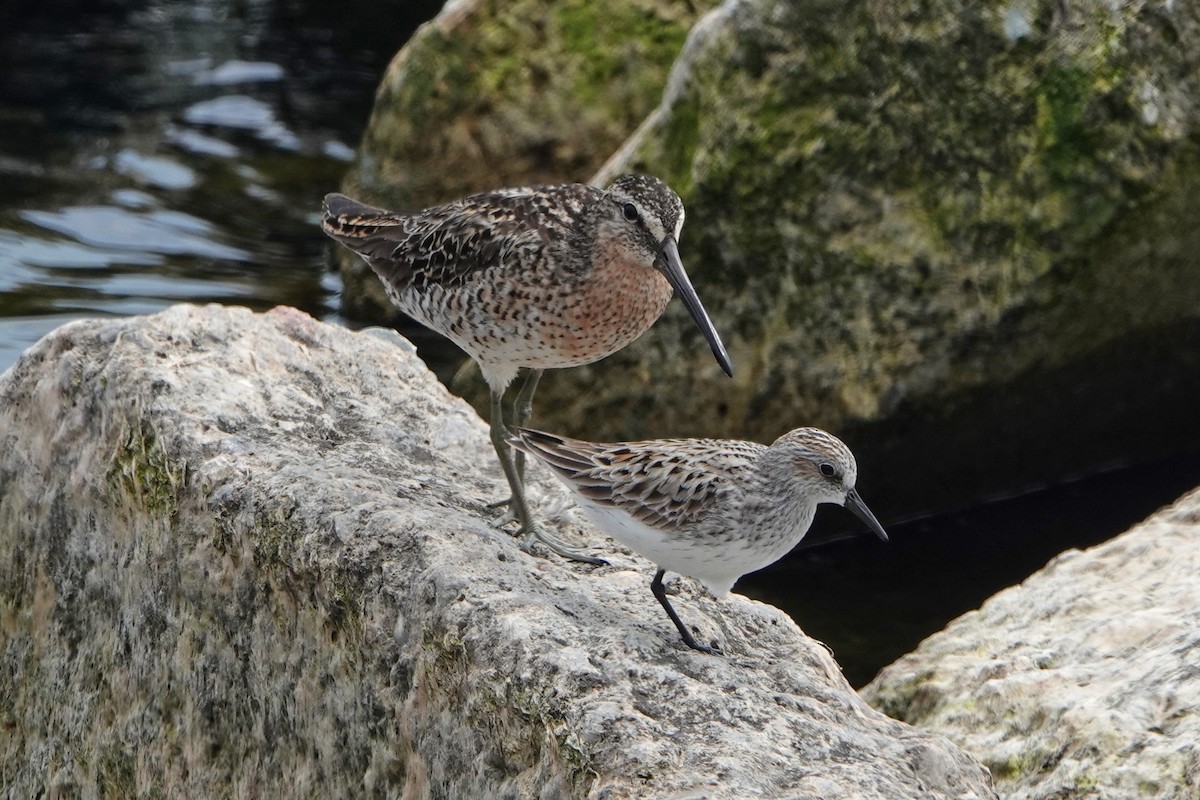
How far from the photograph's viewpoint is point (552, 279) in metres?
6.48

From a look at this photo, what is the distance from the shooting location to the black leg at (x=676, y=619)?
5.25m

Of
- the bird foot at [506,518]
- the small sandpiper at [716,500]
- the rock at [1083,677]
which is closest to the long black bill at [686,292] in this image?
the small sandpiper at [716,500]

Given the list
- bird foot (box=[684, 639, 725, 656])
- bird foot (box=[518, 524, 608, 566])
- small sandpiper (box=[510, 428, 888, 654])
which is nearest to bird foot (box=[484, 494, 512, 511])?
bird foot (box=[518, 524, 608, 566])

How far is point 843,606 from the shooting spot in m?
9.20

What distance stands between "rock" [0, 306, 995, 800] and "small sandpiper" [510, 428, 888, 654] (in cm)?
26

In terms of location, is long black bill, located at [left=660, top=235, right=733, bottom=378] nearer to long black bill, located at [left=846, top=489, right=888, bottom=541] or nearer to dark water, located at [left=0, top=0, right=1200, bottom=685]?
long black bill, located at [left=846, top=489, right=888, bottom=541]

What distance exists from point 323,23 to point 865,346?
11.2m

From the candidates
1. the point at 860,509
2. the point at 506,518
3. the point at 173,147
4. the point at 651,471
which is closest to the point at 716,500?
the point at 651,471

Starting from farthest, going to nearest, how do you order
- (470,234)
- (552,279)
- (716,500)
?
(470,234)
(552,279)
(716,500)

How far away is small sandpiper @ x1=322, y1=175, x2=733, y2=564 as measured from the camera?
6430mm

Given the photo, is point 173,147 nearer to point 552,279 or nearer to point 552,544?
point 552,279

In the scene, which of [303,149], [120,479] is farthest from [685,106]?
[303,149]

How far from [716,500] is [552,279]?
1498mm

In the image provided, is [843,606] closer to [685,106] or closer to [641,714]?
[685,106]
